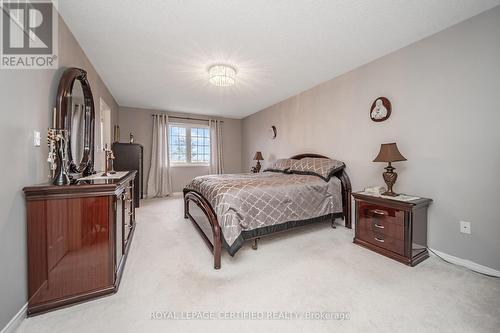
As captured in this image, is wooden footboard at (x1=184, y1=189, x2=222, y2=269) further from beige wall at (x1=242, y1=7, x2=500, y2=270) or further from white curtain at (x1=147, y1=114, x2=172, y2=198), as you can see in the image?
white curtain at (x1=147, y1=114, x2=172, y2=198)

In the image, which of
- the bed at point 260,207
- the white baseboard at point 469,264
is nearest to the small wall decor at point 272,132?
the bed at point 260,207

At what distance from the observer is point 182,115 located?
18.5 ft

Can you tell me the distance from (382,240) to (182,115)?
5296 mm

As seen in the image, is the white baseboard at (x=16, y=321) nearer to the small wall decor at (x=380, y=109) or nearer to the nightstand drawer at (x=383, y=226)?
the nightstand drawer at (x=383, y=226)

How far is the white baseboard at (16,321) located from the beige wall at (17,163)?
0.03 meters

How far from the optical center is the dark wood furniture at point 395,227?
1.99 meters

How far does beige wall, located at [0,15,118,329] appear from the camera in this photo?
3.84 ft

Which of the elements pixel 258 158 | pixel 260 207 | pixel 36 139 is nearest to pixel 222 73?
pixel 260 207

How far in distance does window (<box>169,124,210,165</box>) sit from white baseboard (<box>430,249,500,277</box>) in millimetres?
5279

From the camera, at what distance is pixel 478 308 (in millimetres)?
1402

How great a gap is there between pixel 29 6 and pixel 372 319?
319cm

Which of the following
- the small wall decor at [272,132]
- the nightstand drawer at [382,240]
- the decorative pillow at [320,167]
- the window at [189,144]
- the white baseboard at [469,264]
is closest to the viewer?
the white baseboard at [469,264]

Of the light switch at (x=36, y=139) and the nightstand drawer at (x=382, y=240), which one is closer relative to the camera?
the light switch at (x=36, y=139)

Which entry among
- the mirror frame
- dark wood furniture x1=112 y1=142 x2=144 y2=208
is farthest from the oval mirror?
dark wood furniture x1=112 y1=142 x2=144 y2=208
